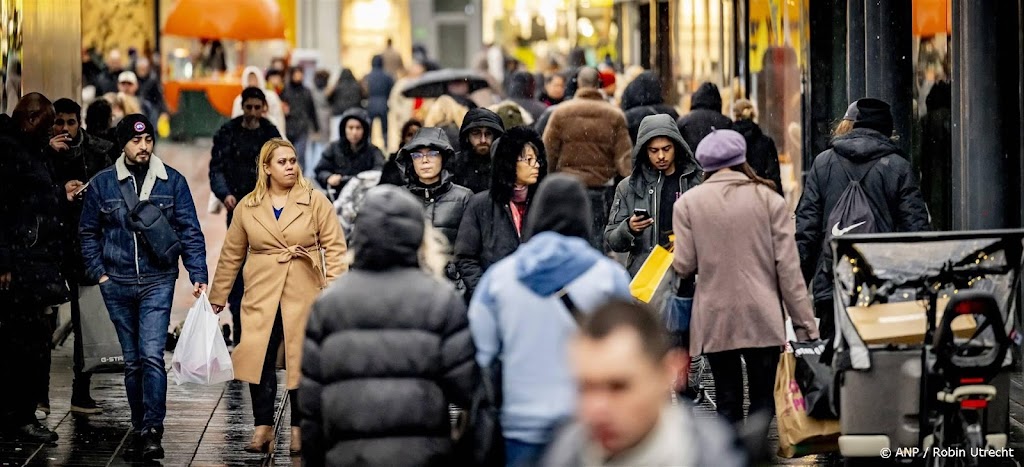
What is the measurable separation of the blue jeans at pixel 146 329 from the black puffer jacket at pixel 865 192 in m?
3.44

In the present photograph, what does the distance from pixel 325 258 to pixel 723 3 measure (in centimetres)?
1437

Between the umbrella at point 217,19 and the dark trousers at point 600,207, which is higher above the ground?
the umbrella at point 217,19

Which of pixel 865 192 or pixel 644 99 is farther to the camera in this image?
pixel 644 99

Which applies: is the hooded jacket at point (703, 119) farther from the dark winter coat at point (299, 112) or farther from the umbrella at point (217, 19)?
the dark winter coat at point (299, 112)

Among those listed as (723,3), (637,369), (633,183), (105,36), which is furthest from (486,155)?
(105,36)

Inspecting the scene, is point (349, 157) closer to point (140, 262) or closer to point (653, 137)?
point (653, 137)

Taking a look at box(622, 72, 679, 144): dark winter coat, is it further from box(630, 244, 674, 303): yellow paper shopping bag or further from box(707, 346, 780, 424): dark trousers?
box(707, 346, 780, 424): dark trousers

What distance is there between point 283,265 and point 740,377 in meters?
2.51

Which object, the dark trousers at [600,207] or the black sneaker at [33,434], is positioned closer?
the black sneaker at [33,434]

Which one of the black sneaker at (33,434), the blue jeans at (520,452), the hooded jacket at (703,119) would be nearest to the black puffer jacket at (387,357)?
the blue jeans at (520,452)

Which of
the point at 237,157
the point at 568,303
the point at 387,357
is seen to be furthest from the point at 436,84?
the point at 387,357

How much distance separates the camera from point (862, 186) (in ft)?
30.6

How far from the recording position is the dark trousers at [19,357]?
994 centimetres

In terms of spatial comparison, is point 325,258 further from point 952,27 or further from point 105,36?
point 105,36
